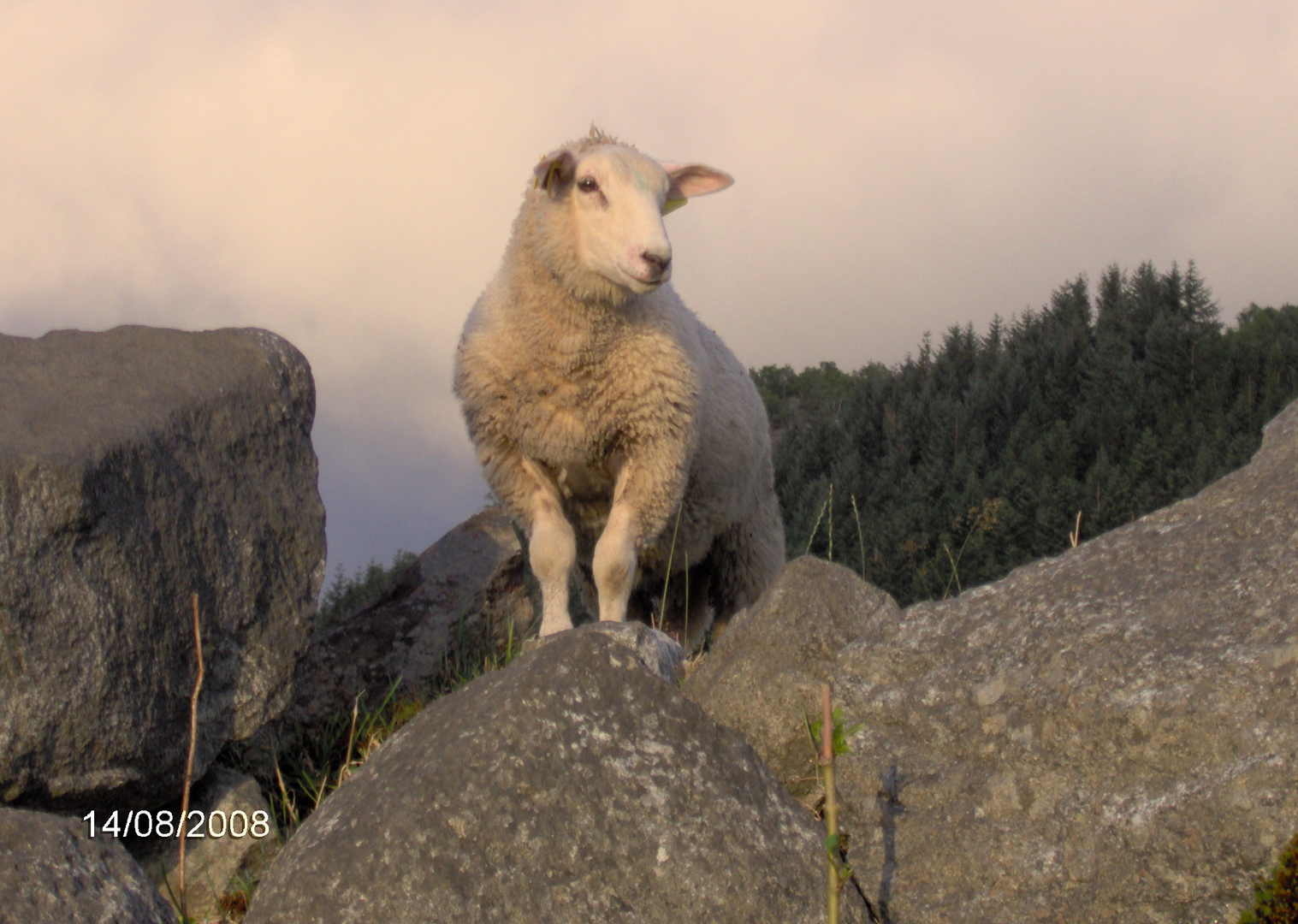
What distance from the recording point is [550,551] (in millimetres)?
5500

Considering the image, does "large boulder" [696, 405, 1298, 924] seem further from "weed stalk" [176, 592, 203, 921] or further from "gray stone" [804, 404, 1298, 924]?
"weed stalk" [176, 592, 203, 921]

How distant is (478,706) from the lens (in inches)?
112

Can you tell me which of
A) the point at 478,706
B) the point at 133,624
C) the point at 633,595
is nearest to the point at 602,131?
the point at 633,595

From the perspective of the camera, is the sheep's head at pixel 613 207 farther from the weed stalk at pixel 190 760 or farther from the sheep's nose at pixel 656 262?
the weed stalk at pixel 190 760

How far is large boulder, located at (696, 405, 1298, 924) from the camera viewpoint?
277 cm

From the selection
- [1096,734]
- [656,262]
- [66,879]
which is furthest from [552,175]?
[66,879]

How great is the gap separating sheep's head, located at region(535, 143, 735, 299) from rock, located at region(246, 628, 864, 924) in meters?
2.45

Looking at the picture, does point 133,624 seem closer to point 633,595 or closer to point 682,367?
point 682,367

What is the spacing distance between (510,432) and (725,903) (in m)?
3.31

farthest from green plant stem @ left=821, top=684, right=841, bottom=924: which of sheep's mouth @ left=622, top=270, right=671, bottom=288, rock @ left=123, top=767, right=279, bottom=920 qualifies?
sheep's mouth @ left=622, top=270, right=671, bottom=288

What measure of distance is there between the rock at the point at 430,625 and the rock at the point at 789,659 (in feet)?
6.83

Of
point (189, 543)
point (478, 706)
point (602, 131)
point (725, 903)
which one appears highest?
point (602, 131)

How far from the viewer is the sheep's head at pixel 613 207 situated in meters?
4.98

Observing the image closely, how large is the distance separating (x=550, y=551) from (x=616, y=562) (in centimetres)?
32
